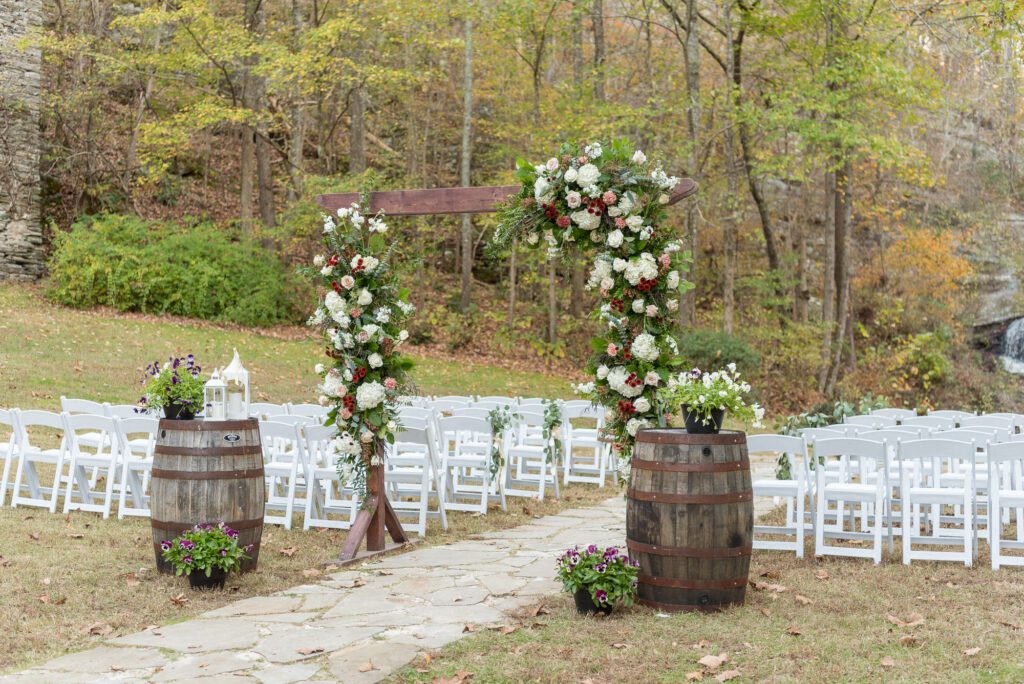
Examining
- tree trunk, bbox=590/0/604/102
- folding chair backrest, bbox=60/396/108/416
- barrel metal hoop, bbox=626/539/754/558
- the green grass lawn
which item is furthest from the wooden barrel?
tree trunk, bbox=590/0/604/102

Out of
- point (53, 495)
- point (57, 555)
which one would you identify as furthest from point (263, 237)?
point (57, 555)

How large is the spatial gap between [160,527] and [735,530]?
3.69 m

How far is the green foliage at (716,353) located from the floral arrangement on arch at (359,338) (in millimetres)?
12544

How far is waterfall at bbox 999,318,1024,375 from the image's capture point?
25500 millimetres

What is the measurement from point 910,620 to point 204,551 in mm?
4120

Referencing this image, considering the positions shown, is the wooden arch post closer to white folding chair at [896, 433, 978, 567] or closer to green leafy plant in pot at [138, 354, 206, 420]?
green leafy plant in pot at [138, 354, 206, 420]

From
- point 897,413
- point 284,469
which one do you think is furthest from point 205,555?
point 897,413

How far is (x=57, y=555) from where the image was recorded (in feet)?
23.4

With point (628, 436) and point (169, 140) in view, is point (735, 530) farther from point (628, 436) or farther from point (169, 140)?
point (169, 140)

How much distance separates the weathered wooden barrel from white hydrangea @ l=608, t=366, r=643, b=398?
2597 mm

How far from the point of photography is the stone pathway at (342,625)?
4.80m

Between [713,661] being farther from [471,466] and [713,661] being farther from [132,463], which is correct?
[132,463]

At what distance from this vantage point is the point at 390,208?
8.61 m

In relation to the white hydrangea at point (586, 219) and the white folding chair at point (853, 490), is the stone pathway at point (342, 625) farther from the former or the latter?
the white hydrangea at point (586, 219)
